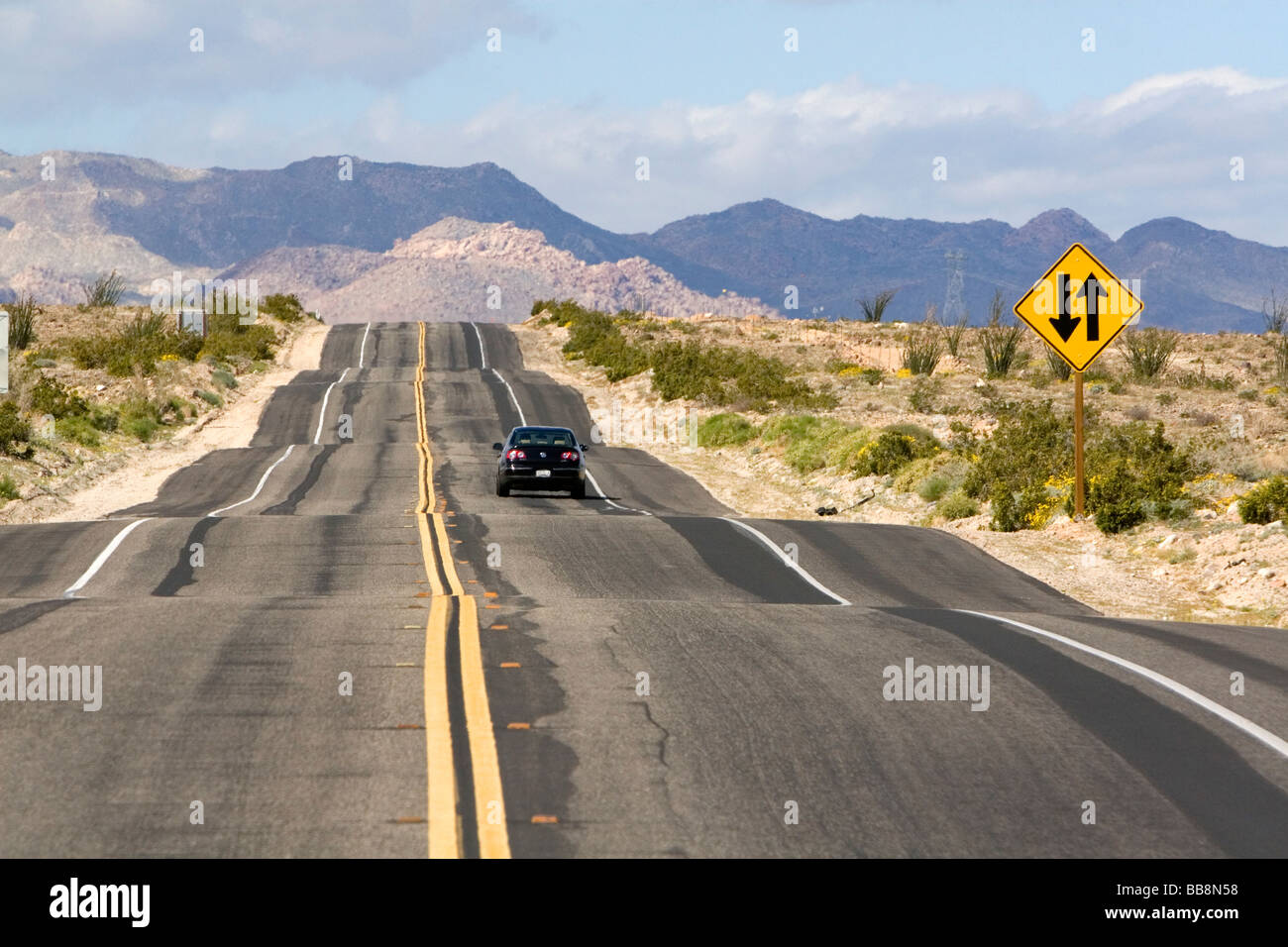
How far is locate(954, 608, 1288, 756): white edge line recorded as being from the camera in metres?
8.23

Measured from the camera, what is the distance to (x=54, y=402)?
3800 centimetres

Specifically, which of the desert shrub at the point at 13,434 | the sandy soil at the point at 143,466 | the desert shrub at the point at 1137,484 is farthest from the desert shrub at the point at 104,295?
the desert shrub at the point at 1137,484

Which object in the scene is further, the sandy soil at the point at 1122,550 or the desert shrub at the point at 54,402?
the desert shrub at the point at 54,402

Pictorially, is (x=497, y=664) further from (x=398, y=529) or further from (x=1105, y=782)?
(x=398, y=529)

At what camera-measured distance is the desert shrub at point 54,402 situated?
3741 centimetres

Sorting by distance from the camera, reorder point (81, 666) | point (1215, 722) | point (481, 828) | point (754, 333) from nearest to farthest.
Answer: point (481, 828) → point (1215, 722) → point (81, 666) → point (754, 333)

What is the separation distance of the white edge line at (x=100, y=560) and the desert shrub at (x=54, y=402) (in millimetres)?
18086

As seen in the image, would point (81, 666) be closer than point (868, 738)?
No

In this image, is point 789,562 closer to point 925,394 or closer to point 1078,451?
point 1078,451

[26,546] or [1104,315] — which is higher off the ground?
[1104,315]

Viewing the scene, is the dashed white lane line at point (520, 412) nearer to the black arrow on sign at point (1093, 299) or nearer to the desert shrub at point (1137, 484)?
the desert shrub at point (1137, 484)

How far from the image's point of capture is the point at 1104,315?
20.8 meters

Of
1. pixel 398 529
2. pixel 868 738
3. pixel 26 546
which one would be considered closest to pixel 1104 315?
pixel 398 529
